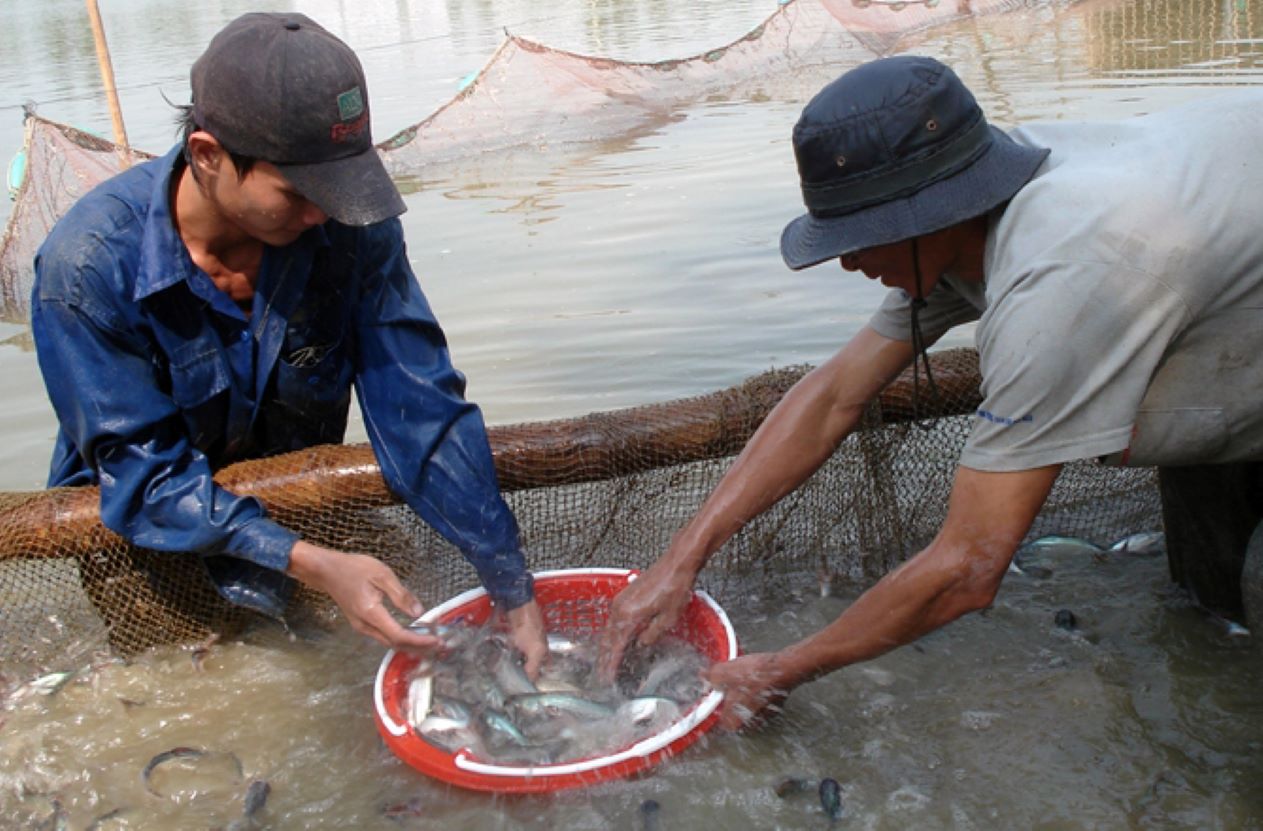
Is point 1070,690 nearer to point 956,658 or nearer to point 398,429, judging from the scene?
point 956,658

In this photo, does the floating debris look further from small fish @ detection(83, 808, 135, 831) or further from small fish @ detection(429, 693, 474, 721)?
small fish @ detection(429, 693, 474, 721)

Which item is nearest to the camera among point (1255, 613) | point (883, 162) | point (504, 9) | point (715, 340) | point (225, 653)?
point (883, 162)

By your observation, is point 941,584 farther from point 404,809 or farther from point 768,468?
point 404,809

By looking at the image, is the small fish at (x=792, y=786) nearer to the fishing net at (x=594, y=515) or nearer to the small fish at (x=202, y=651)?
the fishing net at (x=594, y=515)

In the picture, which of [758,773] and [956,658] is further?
[956,658]

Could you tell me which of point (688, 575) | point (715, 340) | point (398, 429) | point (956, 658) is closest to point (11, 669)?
point (398, 429)

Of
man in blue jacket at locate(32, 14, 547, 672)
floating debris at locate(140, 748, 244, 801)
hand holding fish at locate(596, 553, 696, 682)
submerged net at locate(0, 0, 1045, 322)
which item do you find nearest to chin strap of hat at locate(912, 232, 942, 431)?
hand holding fish at locate(596, 553, 696, 682)

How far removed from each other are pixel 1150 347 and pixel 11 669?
11.4 ft

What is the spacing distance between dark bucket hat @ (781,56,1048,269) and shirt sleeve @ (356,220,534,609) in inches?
51.2

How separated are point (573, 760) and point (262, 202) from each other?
Result: 163 centimetres

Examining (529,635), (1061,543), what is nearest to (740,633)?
(529,635)

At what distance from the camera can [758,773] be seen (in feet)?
10.0

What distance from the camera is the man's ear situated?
8.78 feet

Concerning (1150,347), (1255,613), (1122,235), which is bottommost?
(1255,613)
